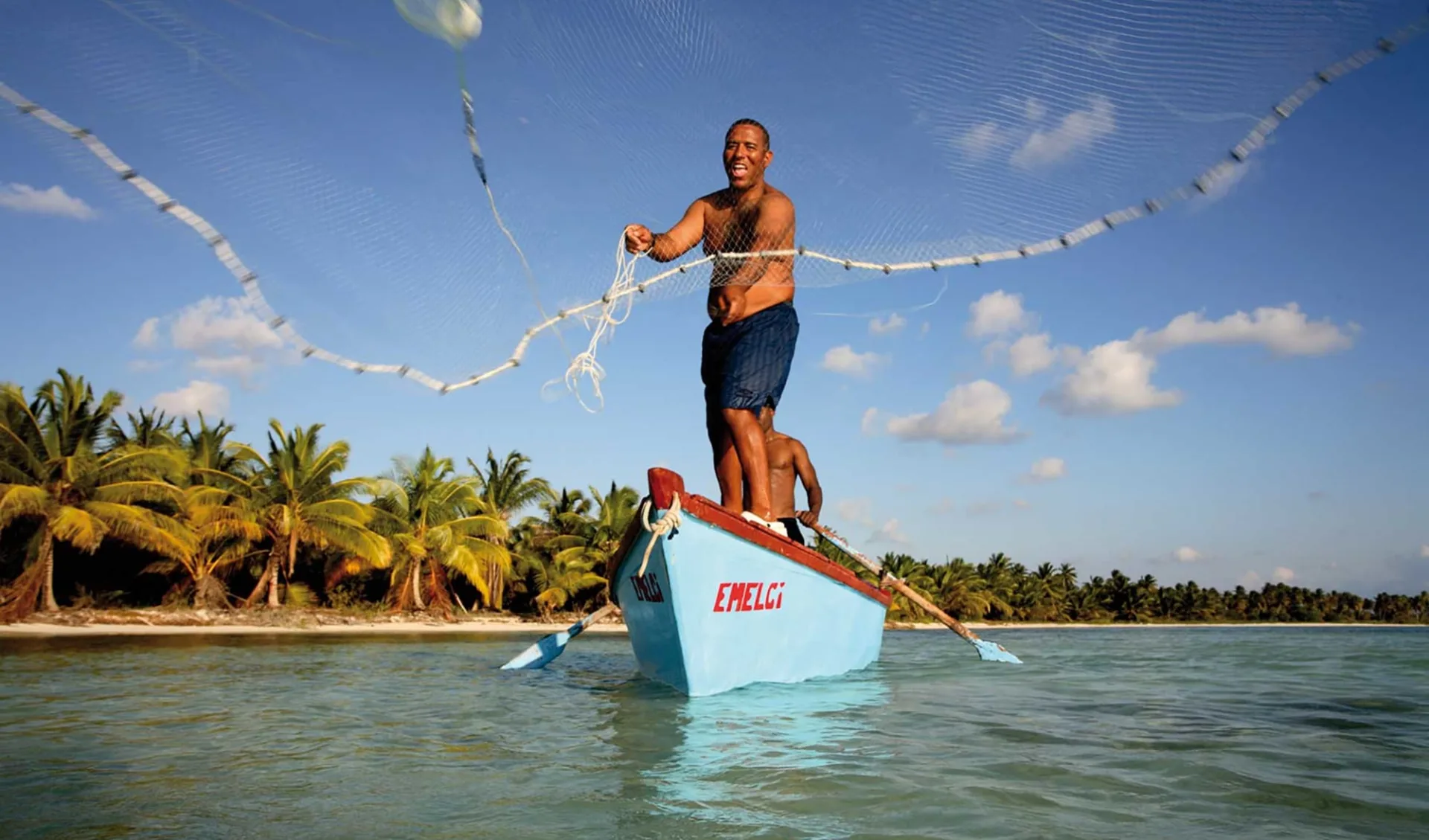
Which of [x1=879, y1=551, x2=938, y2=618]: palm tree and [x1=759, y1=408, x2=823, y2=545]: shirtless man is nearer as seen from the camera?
[x1=759, y1=408, x2=823, y2=545]: shirtless man

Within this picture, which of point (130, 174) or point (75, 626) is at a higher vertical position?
point (130, 174)

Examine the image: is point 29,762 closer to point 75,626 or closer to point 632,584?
point 632,584

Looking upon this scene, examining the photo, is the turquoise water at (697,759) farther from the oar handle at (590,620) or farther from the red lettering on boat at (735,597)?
the oar handle at (590,620)

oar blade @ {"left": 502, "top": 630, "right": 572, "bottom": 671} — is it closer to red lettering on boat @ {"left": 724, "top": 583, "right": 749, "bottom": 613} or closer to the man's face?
red lettering on boat @ {"left": 724, "top": 583, "right": 749, "bottom": 613}

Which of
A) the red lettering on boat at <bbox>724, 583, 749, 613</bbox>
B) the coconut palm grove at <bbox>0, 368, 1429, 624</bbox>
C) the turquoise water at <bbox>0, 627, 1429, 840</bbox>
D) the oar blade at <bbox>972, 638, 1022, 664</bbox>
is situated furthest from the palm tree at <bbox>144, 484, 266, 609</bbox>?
the red lettering on boat at <bbox>724, 583, 749, 613</bbox>

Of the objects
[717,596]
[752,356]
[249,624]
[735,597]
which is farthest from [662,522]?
[249,624]

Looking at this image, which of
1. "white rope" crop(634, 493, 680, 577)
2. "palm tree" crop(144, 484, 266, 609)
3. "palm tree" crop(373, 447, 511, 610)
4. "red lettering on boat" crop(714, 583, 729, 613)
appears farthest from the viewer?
"palm tree" crop(373, 447, 511, 610)

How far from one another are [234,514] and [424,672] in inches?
761

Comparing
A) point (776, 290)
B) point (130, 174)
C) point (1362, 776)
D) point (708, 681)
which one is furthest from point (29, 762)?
point (1362, 776)

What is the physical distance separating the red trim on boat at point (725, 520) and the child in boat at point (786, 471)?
7.22 feet

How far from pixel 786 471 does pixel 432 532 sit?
24.5 m

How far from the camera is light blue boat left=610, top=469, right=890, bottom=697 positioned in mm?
7961

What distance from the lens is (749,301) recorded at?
9.46 m

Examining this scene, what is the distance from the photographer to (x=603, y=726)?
7160 mm
